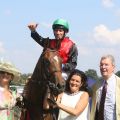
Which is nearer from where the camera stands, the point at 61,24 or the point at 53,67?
the point at 53,67

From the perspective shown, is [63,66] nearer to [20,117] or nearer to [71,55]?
[71,55]

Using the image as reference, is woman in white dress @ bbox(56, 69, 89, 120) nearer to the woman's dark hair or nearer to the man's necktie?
the woman's dark hair

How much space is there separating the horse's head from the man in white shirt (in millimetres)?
683

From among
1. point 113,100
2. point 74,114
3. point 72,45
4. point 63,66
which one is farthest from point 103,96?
point 72,45

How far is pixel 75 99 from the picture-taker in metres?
7.60

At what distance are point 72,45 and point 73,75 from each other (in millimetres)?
1875

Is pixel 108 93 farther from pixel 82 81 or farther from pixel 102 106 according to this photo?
pixel 82 81

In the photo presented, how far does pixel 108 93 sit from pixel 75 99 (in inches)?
28.3

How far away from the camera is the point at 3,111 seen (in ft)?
23.1

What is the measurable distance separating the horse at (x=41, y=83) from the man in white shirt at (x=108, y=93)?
705 mm

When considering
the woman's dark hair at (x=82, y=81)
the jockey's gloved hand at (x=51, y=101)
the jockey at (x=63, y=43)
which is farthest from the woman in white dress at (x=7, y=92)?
the jockey at (x=63, y=43)

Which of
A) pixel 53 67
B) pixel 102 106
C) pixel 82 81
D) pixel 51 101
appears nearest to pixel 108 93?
pixel 102 106

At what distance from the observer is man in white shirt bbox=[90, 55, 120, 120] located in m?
7.78

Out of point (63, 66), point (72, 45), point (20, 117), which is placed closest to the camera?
point (20, 117)
